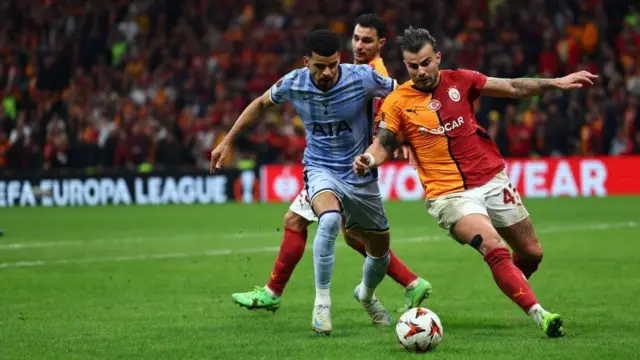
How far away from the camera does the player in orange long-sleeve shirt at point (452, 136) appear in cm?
823

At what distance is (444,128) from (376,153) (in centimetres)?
60

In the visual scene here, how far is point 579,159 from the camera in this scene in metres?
24.5

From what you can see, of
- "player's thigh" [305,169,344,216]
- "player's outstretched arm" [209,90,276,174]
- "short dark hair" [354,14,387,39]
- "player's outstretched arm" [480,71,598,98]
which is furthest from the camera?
"short dark hair" [354,14,387,39]

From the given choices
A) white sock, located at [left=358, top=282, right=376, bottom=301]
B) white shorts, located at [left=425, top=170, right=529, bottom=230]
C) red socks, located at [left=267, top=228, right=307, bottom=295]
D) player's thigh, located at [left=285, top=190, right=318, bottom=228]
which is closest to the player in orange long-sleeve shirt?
white shorts, located at [left=425, top=170, right=529, bottom=230]

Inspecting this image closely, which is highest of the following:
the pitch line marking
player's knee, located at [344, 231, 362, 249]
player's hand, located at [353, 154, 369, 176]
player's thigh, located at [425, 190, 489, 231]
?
player's hand, located at [353, 154, 369, 176]

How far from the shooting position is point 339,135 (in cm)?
876

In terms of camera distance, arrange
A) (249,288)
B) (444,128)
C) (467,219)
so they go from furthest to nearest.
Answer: (249,288)
(444,128)
(467,219)

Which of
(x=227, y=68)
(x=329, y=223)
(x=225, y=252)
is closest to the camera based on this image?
(x=329, y=223)

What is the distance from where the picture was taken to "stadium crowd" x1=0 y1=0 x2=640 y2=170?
82.9 ft

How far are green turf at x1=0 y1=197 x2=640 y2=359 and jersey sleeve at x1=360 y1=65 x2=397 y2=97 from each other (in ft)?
5.55

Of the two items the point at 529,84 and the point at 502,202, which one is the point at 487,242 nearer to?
the point at 502,202

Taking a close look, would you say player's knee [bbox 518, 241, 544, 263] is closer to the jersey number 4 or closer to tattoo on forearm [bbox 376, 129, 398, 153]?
the jersey number 4

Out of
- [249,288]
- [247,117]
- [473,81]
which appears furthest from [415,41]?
[249,288]

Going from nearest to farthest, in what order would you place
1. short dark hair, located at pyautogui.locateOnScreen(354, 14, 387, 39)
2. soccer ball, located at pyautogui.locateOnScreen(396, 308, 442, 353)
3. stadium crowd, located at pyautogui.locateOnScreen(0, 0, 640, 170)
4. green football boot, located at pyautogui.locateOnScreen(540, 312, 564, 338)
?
soccer ball, located at pyautogui.locateOnScreen(396, 308, 442, 353)
green football boot, located at pyautogui.locateOnScreen(540, 312, 564, 338)
short dark hair, located at pyautogui.locateOnScreen(354, 14, 387, 39)
stadium crowd, located at pyautogui.locateOnScreen(0, 0, 640, 170)
